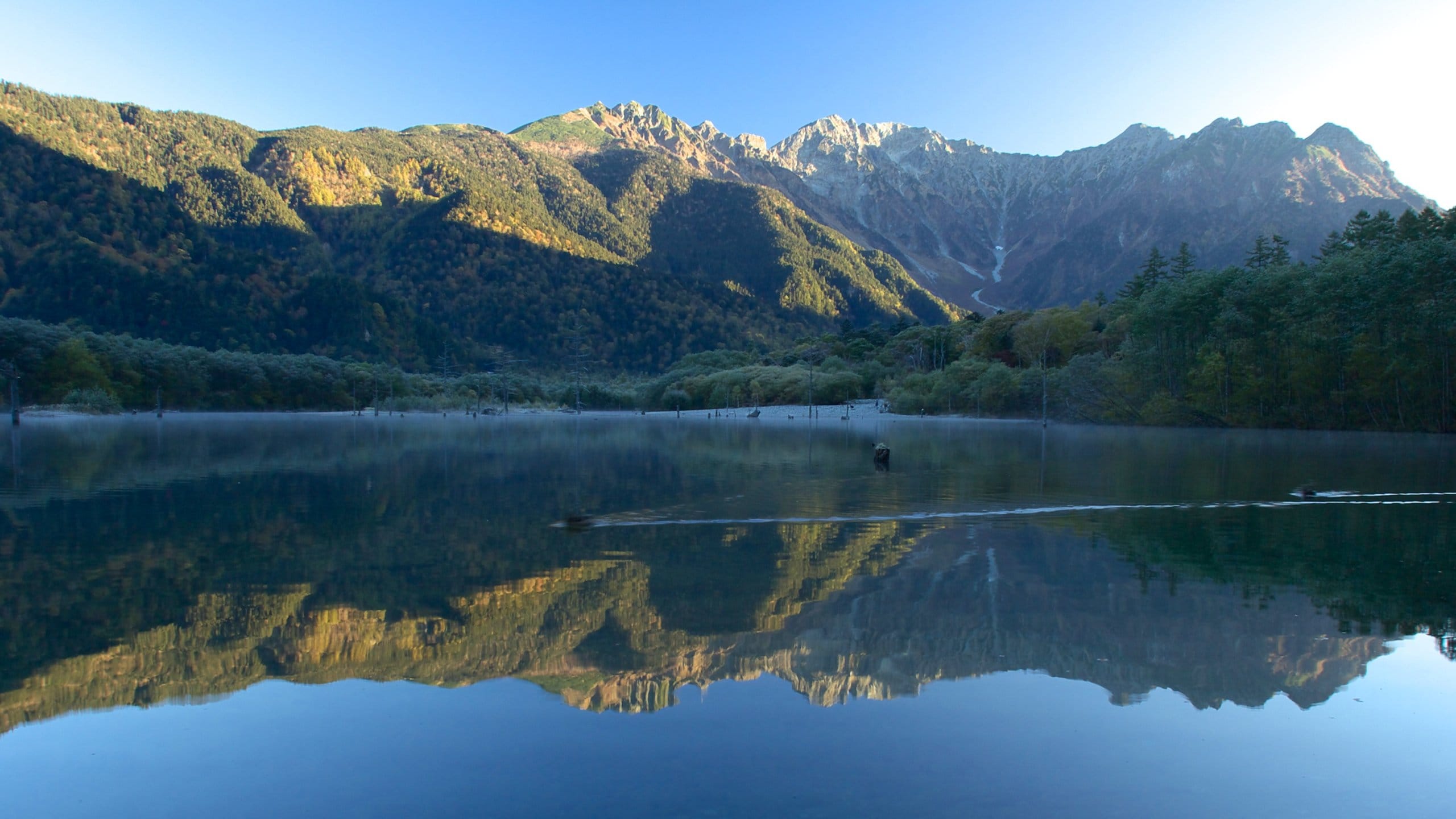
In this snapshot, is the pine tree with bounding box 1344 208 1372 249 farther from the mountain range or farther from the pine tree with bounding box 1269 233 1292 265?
the mountain range

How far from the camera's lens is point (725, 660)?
561 centimetres

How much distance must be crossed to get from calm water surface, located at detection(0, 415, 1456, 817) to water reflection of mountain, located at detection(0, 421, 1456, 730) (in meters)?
0.04

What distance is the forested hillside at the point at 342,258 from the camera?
101125 mm

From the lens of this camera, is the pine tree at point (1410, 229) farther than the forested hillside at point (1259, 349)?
Yes

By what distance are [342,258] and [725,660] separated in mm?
162644

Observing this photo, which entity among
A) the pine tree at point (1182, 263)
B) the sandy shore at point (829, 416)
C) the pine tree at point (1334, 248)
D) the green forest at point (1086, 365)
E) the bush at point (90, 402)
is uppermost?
the pine tree at point (1182, 263)

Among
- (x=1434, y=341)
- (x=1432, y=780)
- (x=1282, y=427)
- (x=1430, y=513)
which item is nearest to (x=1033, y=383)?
(x=1282, y=427)

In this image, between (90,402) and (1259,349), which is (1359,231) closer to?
(1259,349)

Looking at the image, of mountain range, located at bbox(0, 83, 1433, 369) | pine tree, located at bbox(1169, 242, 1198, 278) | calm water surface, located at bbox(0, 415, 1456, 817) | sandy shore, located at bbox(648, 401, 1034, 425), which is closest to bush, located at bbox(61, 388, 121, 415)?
mountain range, located at bbox(0, 83, 1433, 369)

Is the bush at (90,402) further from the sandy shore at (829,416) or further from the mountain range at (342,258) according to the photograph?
the sandy shore at (829,416)

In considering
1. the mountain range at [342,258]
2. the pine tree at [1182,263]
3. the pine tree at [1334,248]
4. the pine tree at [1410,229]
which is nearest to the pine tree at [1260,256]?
the pine tree at [1334,248]

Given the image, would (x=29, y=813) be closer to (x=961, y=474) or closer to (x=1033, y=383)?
(x=961, y=474)

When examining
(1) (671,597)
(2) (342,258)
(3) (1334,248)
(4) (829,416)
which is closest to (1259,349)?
(3) (1334,248)

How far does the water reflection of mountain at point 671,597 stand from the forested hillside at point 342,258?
10526 centimetres
